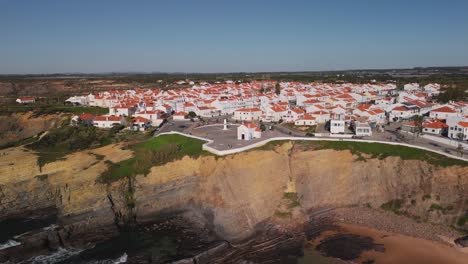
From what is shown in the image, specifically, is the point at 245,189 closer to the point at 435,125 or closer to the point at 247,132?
the point at 247,132

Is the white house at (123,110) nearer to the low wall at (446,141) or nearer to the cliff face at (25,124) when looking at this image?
the cliff face at (25,124)

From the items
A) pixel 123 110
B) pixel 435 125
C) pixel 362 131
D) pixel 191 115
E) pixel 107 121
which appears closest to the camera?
pixel 362 131

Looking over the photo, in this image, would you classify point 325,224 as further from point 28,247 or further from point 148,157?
point 28,247

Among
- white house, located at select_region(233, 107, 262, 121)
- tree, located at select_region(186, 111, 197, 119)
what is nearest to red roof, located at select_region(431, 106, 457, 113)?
white house, located at select_region(233, 107, 262, 121)

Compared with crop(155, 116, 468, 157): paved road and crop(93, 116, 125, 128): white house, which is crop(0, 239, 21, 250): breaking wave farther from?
crop(93, 116, 125, 128): white house

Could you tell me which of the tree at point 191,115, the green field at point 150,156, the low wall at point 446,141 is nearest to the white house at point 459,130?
the low wall at point 446,141

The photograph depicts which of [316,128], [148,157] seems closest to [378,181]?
[316,128]

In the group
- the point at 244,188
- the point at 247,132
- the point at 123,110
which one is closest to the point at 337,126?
the point at 247,132
